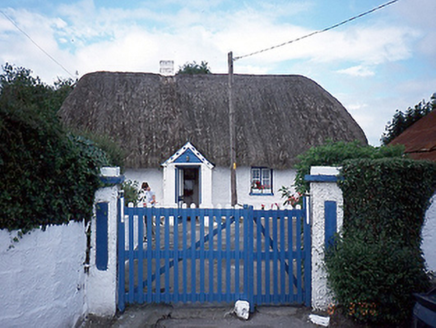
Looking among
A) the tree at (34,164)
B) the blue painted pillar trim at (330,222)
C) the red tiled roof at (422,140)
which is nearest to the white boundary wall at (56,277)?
the tree at (34,164)

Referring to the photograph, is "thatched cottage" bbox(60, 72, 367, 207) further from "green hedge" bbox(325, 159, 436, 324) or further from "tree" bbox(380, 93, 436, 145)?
"green hedge" bbox(325, 159, 436, 324)

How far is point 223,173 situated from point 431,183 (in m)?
10.7

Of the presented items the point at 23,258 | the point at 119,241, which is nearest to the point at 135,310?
the point at 119,241

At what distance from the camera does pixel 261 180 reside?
15.4 meters

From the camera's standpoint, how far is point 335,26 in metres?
8.24

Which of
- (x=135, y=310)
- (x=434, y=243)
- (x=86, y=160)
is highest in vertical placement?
(x=86, y=160)

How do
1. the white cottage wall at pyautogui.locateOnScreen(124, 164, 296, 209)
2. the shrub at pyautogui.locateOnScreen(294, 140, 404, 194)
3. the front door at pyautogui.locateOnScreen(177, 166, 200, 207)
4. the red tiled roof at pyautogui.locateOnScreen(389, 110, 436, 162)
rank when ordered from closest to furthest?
the shrub at pyautogui.locateOnScreen(294, 140, 404, 194) → the red tiled roof at pyautogui.locateOnScreen(389, 110, 436, 162) → the white cottage wall at pyautogui.locateOnScreen(124, 164, 296, 209) → the front door at pyautogui.locateOnScreen(177, 166, 200, 207)

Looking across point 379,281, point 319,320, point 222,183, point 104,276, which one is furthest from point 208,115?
point 379,281

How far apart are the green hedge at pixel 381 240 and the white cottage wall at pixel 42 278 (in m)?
3.35

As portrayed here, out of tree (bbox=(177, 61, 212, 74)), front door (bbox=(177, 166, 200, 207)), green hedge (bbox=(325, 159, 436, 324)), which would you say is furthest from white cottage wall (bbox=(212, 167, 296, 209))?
tree (bbox=(177, 61, 212, 74))

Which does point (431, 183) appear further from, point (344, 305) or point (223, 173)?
point (223, 173)

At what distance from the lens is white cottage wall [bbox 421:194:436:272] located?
184 inches

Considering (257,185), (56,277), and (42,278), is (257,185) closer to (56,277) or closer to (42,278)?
(56,277)

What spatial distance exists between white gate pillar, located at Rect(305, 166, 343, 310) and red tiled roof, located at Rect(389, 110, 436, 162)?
5.71 metres
